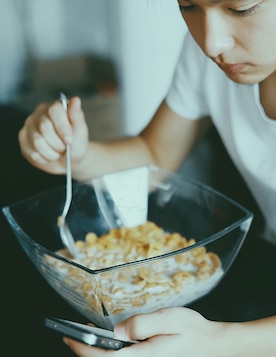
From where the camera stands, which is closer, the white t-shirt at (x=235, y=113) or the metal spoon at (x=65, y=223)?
the metal spoon at (x=65, y=223)

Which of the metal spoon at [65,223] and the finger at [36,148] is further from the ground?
the finger at [36,148]

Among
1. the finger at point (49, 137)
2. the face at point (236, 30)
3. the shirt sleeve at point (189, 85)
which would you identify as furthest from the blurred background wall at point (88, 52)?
the face at point (236, 30)

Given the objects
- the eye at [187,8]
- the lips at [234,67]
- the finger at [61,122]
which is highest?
the eye at [187,8]

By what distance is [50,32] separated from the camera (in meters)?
2.11

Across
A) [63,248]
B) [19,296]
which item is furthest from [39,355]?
[63,248]

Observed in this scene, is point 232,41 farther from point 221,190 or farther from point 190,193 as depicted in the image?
point 221,190

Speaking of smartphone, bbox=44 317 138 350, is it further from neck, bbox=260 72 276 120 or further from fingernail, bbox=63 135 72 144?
neck, bbox=260 72 276 120

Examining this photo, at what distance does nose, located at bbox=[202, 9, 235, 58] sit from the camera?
2.30 ft

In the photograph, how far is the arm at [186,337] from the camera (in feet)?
1.92

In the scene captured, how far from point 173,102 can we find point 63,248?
15.9 inches

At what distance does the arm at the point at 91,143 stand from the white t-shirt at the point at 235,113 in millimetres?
48

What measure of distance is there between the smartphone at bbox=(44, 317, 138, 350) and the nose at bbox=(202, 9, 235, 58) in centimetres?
38

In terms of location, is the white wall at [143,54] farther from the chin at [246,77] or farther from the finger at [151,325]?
the finger at [151,325]

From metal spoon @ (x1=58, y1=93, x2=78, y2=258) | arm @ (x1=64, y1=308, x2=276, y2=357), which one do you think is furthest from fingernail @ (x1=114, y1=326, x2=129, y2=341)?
metal spoon @ (x1=58, y1=93, x2=78, y2=258)
